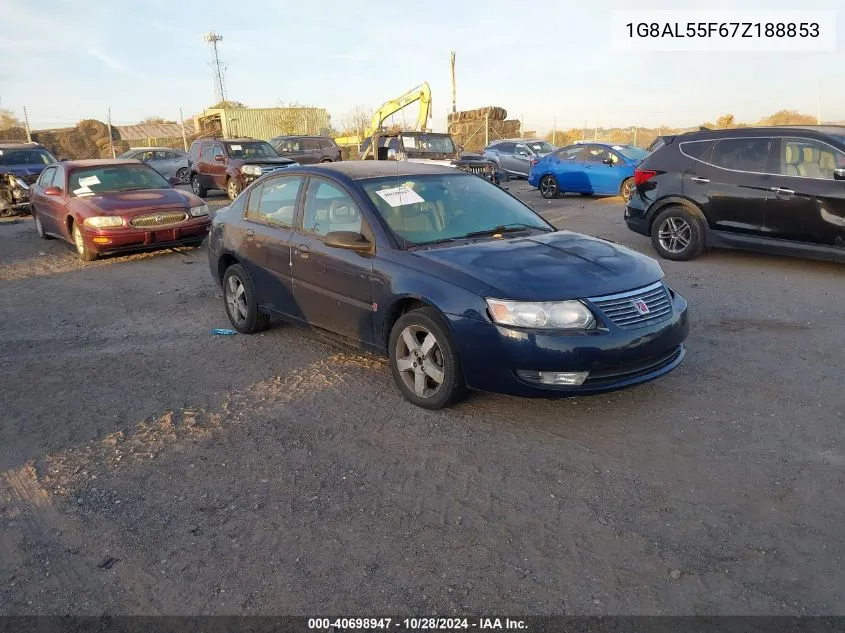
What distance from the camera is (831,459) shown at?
12.1 ft

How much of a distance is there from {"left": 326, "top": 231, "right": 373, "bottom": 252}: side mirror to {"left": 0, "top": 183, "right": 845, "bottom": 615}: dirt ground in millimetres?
1043

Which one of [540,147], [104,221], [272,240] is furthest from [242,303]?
[540,147]

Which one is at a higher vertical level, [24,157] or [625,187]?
[24,157]

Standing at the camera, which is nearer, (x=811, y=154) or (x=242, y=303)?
(x=242, y=303)

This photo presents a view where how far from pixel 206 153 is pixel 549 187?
9.68 m

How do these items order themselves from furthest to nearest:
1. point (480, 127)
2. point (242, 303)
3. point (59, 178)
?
1. point (480, 127)
2. point (59, 178)
3. point (242, 303)

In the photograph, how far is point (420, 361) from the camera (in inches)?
177

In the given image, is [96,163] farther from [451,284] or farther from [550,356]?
[550,356]

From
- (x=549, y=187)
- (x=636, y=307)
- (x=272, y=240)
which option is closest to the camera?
(x=636, y=307)

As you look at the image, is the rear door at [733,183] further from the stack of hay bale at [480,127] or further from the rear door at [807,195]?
the stack of hay bale at [480,127]

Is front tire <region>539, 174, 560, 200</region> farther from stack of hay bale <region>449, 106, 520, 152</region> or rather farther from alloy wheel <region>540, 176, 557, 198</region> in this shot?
stack of hay bale <region>449, 106, 520, 152</region>

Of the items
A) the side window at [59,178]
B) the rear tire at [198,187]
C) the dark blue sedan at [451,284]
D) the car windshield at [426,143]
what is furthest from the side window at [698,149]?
the rear tire at [198,187]

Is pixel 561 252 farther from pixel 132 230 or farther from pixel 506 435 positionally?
pixel 132 230

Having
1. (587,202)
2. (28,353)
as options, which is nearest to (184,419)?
(28,353)
